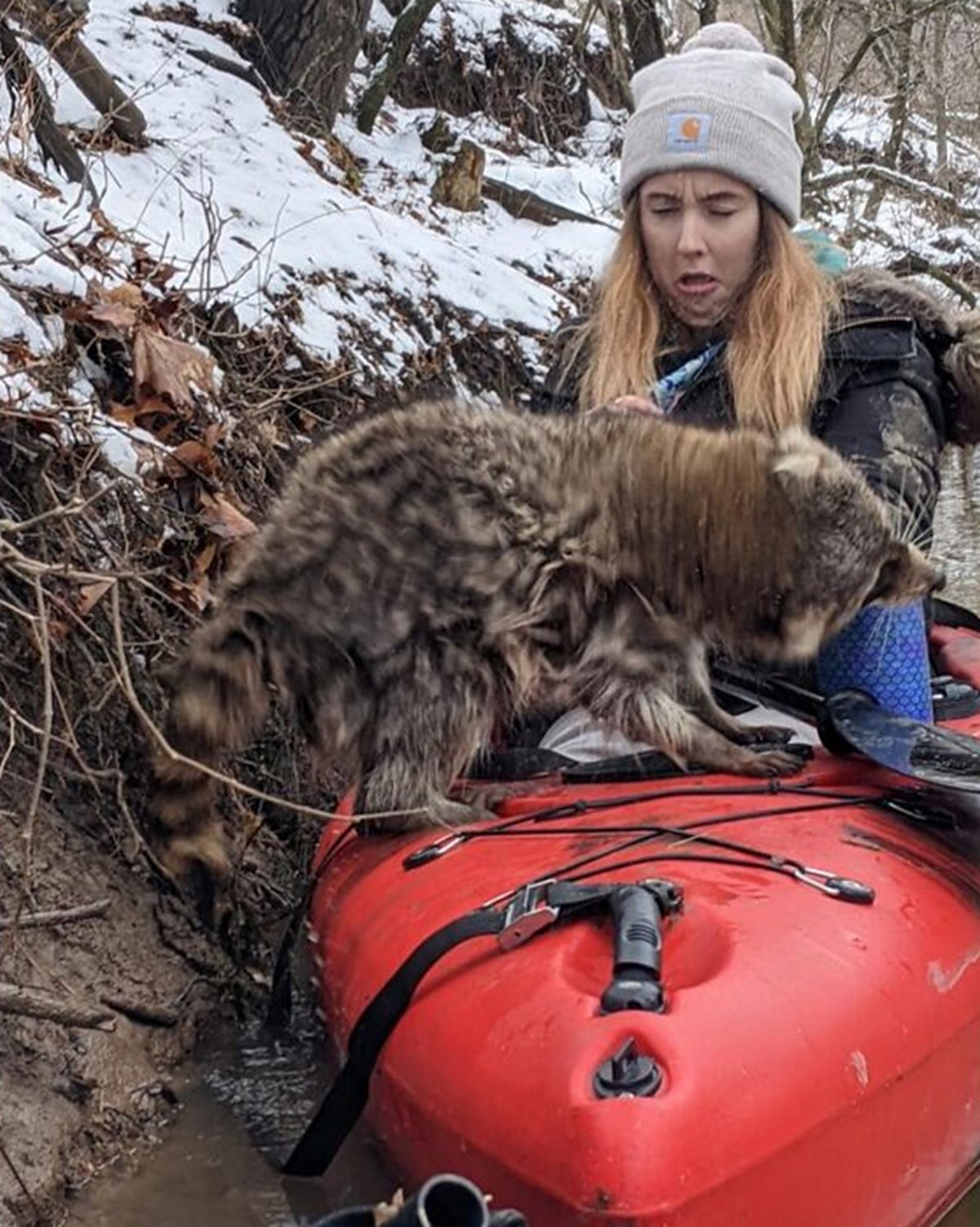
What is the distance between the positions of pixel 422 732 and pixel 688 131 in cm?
167

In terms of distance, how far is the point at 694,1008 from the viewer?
2137 millimetres

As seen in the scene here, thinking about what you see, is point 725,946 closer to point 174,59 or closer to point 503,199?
point 174,59

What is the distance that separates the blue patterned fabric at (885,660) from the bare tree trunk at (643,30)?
7.40 m

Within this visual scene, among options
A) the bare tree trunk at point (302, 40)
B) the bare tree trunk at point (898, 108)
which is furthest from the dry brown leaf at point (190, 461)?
the bare tree trunk at point (898, 108)

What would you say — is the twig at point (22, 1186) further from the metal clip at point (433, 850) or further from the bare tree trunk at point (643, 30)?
the bare tree trunk at point (643, 30)

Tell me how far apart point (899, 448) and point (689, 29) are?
1268 centimetres

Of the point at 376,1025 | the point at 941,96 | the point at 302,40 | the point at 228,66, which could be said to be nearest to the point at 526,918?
the point at 376,1025

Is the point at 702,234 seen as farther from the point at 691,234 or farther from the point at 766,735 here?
the point at 766,735

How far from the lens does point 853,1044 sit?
7.28 ft

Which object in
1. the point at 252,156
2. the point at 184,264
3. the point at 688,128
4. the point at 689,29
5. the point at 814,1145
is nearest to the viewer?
the point at 814,1145

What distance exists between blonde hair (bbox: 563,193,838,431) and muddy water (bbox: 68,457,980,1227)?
1.80 m

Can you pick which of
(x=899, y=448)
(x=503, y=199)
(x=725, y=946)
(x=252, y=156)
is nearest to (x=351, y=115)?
(x=503, y=199)

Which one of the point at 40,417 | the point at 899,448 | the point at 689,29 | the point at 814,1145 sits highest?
the point at 689,29

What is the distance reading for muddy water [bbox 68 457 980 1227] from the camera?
9.03 feet
